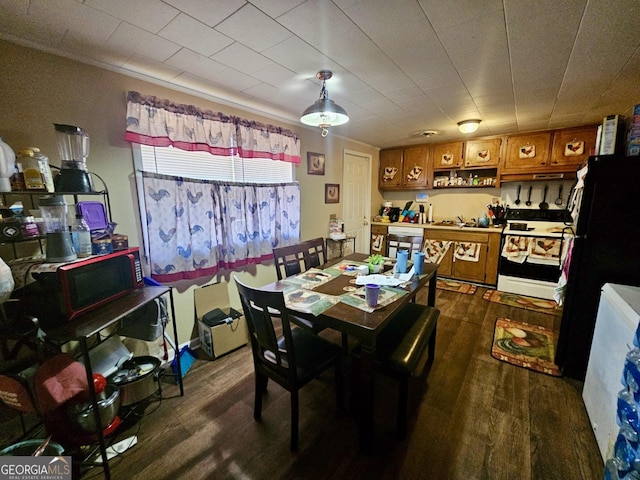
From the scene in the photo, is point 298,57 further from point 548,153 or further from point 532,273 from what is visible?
point 532,273

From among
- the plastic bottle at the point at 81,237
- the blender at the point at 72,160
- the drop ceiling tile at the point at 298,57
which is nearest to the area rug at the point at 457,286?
the drop ceiling tile at the point at 298,57

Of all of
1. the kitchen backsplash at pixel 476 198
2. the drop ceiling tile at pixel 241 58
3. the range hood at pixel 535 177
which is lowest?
the kitchen backsplash at pixel 476 198

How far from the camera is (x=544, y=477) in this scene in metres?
1.26

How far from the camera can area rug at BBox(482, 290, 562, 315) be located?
3.06 meters

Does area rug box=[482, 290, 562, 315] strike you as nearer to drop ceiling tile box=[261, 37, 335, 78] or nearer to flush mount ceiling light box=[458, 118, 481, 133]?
flush mount ceiling light box=[458, 118, 481, 133]

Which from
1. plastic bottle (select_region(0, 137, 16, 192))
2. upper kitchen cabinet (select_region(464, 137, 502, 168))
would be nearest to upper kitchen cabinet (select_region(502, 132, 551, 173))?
upper kitchen cabinet (select_region(464, 137, 502, 168))

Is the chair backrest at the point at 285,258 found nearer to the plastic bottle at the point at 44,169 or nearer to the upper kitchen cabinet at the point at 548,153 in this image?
the plastic bottle at the point at 44,169

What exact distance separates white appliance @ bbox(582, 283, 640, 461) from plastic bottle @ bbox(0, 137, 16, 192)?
299 centimetres

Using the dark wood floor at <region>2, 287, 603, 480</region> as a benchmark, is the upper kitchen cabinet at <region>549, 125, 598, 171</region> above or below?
above

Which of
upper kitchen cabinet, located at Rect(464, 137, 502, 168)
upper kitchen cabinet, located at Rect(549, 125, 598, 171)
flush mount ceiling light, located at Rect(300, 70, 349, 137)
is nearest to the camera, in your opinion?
flush mount ceiling light, located at Rect(300, 70, 349, 137)

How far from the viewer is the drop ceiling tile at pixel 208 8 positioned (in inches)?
46.6

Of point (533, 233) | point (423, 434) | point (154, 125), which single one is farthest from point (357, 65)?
point (533, 233)

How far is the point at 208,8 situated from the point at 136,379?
2.06 meters

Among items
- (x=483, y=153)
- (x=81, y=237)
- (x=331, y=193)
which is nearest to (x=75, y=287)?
(x=81, y=237)
